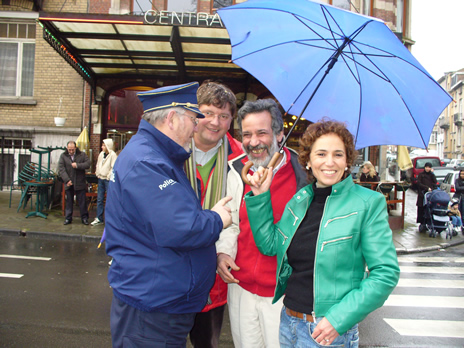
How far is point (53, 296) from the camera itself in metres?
5.03

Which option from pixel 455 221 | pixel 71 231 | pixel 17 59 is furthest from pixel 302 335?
pixel 17 59

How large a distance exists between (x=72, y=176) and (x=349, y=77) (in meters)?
8.59

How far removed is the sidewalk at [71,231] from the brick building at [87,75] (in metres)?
3.25

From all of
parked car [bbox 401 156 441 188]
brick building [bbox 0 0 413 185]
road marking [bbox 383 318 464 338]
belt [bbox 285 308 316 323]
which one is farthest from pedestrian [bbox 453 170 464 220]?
belt [bbox 285 308 316 323]

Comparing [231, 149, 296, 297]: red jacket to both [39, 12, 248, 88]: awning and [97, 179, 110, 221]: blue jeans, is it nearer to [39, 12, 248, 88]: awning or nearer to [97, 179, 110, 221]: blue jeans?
[39, 12, 248, 88]: awning

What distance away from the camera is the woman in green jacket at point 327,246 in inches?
68.4

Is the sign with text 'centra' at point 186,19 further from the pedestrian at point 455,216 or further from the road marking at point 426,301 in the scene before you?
the pedestrian at point 455,216

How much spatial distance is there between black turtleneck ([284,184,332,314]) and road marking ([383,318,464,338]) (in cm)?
312

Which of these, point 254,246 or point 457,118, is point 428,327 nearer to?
point 254,246

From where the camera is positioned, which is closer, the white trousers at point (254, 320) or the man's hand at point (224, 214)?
the man's hand at point (224, 214)

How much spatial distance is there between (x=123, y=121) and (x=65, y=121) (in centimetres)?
198

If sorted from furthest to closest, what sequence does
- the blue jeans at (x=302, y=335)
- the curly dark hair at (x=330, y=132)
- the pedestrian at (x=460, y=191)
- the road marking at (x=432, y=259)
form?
the pedestrian at (x=460, y=191) → the road marking at (x=432, y=259) → the curly dark hair at (x=330, y=132) → the blue jeans at (x=302, y=335)

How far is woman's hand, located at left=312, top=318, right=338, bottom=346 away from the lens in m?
1.75

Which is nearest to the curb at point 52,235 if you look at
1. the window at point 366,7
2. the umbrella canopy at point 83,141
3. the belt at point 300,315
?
the umbrella canopy at point 83,141
